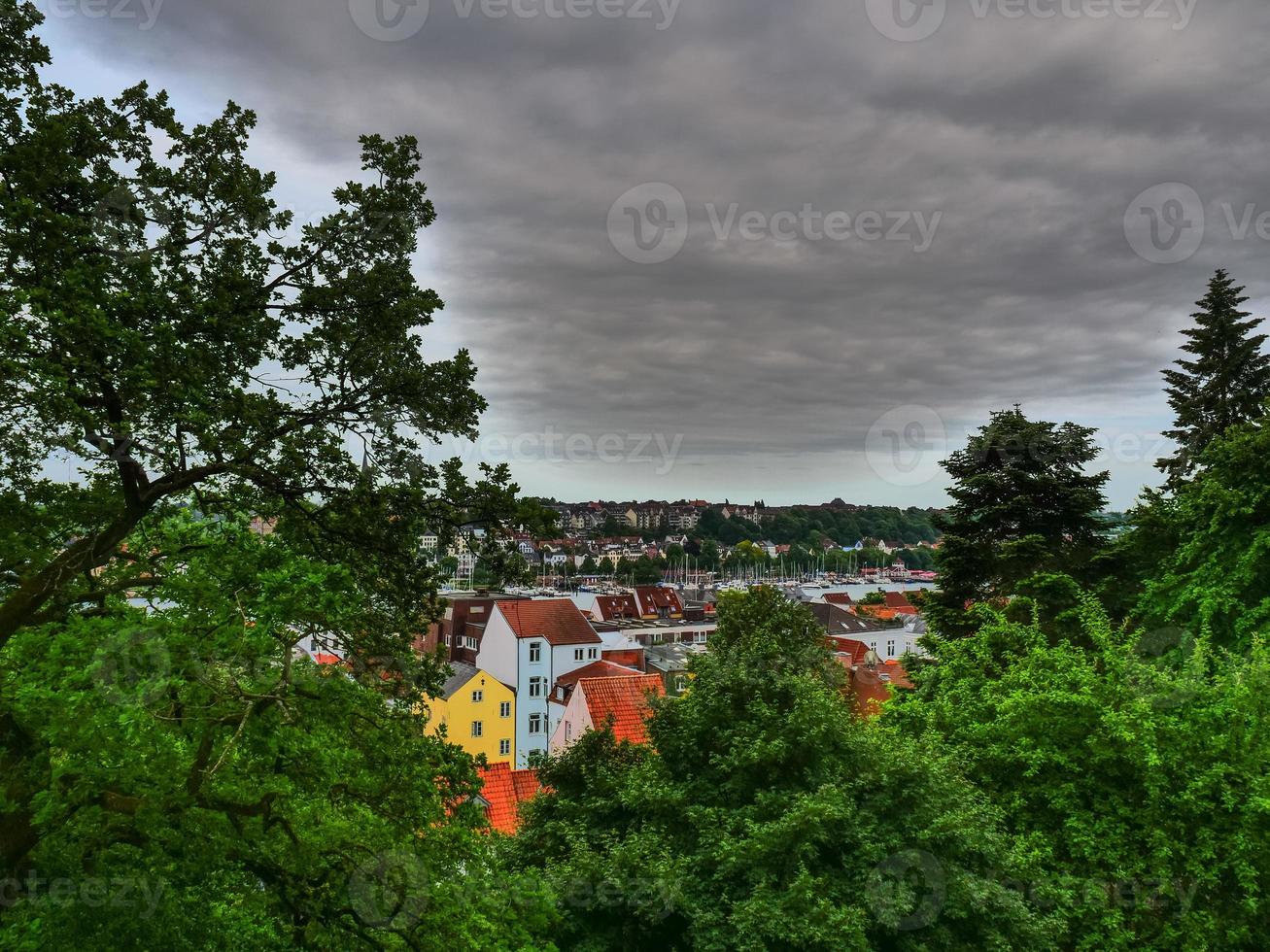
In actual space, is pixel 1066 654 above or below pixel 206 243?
below

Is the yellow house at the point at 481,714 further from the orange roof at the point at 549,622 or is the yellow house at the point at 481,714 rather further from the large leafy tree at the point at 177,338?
the large leafy tree at the point at 177,338

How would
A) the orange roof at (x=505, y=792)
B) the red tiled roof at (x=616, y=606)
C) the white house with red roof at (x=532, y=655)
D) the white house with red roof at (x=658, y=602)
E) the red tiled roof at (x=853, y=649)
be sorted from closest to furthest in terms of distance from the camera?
the orange roof at (x=505, y=792) < the white house with red roof at (x=532, y=655) < the red tiled roof at (x=853, y=649) < the red tiled roof at (x=616, y=606) < the white house with red roof at (x=658, y=602)

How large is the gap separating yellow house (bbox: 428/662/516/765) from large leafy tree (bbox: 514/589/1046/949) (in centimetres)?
1876

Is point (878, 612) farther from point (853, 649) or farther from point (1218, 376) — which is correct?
point (1218, 376)

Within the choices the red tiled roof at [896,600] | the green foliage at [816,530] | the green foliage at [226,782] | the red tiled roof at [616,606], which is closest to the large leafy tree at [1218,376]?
the green foliage at [226,782]

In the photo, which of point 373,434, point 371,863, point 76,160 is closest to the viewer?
point 371,863

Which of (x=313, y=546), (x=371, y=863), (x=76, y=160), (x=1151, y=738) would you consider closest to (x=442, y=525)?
(x=313, y=546)

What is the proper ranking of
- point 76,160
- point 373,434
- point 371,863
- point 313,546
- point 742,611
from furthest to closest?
point 742,611
point 373,434
point 313,546
point 76,160
point 371,863

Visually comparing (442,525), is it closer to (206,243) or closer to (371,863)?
(371,863)

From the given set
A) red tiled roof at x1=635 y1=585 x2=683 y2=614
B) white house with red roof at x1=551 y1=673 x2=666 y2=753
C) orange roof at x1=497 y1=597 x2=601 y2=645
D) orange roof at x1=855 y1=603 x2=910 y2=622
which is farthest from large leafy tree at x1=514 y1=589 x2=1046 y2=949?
red tiled roof at x1=635 y1=585 x2=683 y2=614

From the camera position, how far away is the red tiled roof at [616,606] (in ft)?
259

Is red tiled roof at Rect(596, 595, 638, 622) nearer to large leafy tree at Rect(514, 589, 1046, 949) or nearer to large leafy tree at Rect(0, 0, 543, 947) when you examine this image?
large leafy tree at Rect(514, 589, 1046, 949)

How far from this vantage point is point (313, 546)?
7082 millimetres

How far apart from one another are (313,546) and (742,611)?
53.6 ft
